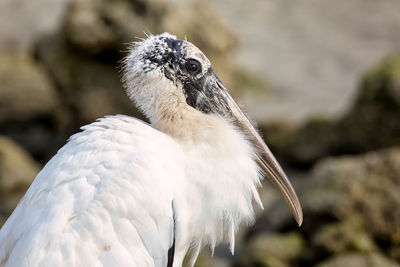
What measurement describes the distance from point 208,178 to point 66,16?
9.32 metres

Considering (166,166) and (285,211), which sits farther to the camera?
(285,211)

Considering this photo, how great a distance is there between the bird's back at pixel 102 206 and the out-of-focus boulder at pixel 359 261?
2.70 m

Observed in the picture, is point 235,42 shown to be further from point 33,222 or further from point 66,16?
point 33,222

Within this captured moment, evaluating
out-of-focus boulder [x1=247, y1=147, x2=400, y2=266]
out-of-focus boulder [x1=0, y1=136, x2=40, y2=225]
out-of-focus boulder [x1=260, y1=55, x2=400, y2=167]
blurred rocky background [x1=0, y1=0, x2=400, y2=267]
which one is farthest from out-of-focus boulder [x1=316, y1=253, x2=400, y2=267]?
out-of-focus boulder [x1=0, y1=136, x2=40, y2=225]

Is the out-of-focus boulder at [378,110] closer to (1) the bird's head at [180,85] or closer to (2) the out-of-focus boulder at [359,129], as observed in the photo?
(2) the out-of-focus boulder at [359,129]

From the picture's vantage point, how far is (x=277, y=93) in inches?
615

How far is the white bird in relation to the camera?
383 cm

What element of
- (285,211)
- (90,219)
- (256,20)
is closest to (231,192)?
(90,219)

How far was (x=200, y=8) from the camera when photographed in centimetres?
1241

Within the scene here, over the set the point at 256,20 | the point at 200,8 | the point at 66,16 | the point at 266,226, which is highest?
the point at 66,16

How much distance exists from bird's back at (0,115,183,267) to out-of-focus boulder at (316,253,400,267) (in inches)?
106

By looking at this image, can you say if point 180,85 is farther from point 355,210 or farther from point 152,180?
point 355,210

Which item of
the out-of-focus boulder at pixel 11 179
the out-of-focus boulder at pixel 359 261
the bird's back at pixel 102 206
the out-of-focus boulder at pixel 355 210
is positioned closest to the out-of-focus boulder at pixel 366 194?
the out-of-focus boulder at pixel 355 210

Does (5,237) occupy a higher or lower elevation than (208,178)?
higher
